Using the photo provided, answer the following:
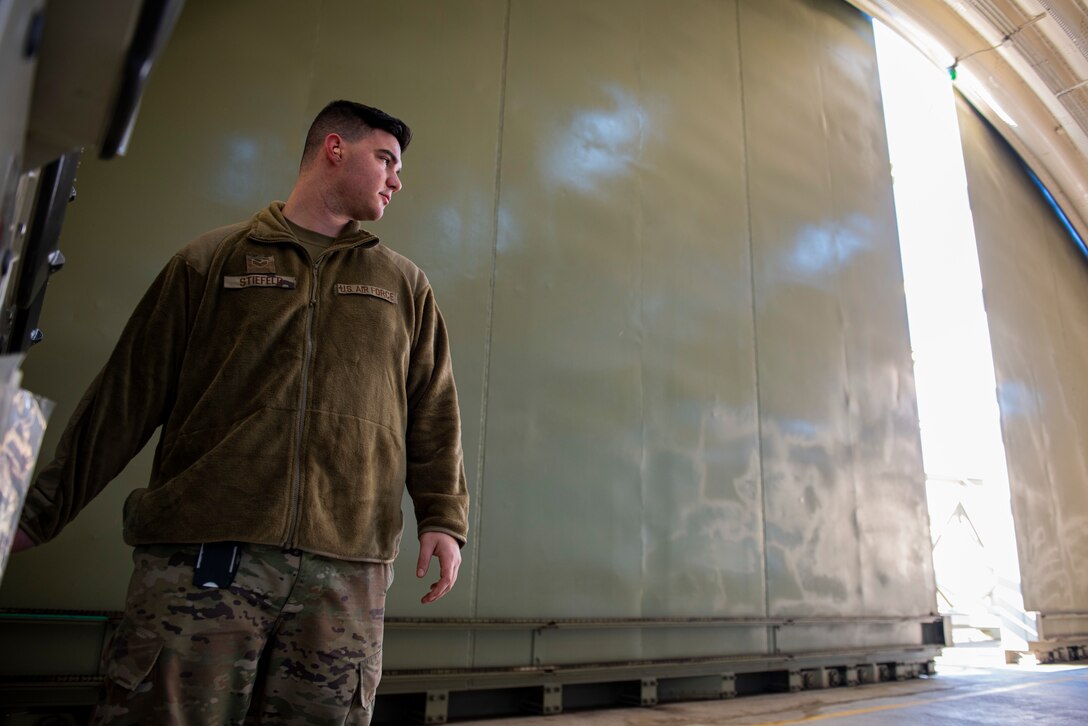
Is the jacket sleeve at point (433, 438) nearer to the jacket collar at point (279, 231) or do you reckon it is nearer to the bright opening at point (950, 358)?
the jacket collar at point (279, 231)

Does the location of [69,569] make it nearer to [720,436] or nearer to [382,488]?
[382,488]

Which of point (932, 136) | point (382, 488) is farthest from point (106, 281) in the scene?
point (932, 136)

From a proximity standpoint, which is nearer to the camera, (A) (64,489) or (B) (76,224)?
(A) (64,489)

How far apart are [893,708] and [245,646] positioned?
438cm

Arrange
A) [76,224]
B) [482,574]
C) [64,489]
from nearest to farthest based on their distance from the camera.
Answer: [64,489], [76,224], [482,574]

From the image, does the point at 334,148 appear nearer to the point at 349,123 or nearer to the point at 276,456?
the point at 349,123

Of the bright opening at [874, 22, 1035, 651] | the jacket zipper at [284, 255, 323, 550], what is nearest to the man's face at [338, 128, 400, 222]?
the jacket zipper at [284, 255, 323, 550]

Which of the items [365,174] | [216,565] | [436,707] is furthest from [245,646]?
[436,707]

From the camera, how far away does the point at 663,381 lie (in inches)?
188

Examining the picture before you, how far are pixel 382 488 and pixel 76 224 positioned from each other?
87.1 inches

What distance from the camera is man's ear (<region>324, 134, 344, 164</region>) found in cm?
170

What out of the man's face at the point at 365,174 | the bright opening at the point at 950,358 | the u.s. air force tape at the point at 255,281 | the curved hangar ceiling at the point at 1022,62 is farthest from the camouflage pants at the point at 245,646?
the curved hangar ceiling at the point at 1022,62

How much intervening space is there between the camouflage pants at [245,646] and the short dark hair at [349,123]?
3.14ft

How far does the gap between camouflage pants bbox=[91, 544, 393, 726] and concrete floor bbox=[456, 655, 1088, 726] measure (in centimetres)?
228
